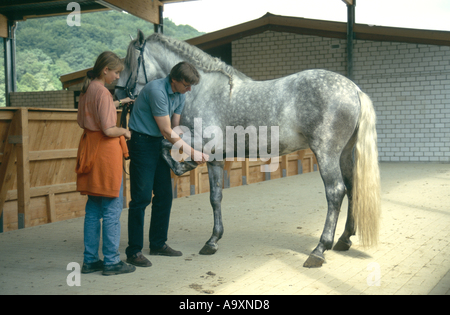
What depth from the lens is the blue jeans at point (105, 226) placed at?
3.17 m

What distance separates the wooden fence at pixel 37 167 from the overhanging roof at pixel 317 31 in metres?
9.15

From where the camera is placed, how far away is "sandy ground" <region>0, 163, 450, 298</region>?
2895 millimetres

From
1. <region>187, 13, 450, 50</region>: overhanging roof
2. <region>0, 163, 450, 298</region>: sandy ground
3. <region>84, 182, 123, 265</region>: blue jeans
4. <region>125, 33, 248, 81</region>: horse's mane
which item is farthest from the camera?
<region>187, 13, 450, 50</region>: overhanging roof

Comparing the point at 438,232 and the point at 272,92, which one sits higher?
the point at 272,92

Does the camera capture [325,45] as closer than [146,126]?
No

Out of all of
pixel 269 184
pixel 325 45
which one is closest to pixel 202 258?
pixel 269 184

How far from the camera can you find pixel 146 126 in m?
3.46

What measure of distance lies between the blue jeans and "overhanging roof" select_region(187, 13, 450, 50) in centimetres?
1149

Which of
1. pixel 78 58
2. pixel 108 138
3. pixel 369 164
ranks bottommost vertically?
pixel 369 164

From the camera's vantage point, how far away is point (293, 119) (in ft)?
11.6

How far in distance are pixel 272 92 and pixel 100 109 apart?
1.43m

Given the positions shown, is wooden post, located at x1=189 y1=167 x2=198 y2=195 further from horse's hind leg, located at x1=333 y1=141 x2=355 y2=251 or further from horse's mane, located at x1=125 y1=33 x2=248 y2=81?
horse's hind leg, located at x1=333 y1=141 x2=355 y2=251

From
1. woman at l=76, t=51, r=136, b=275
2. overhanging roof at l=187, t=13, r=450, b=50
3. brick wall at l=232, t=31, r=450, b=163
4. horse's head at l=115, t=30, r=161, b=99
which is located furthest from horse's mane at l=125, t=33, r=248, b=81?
brick wall at l=232, t=31, r=450, b=163
